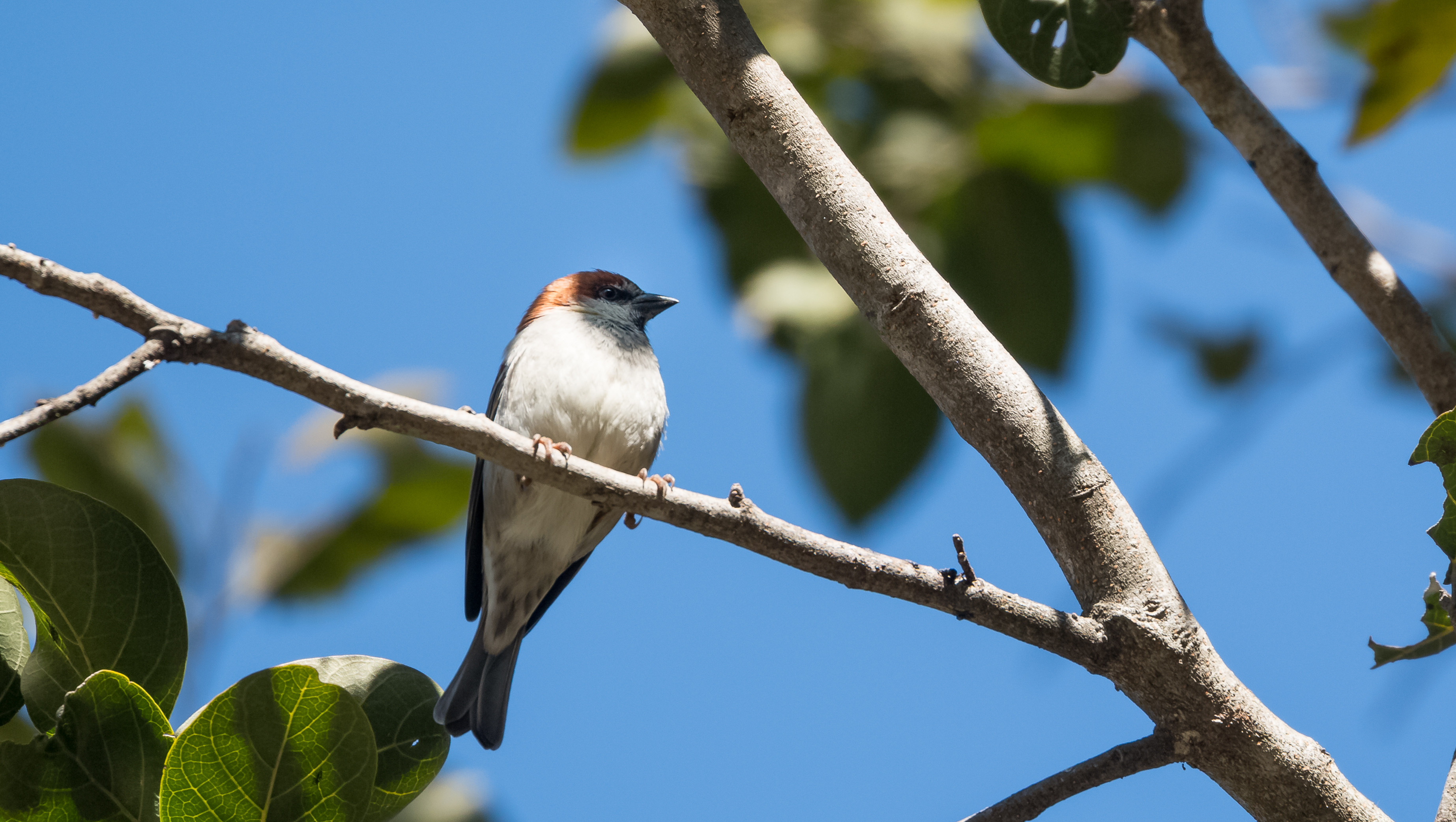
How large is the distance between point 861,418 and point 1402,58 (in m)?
2.17

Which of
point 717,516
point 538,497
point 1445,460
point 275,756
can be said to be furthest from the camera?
point 538,497

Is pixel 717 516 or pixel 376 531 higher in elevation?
pixel 376 531

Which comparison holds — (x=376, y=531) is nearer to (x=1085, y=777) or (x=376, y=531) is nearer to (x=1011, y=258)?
(x=1011, y=258)

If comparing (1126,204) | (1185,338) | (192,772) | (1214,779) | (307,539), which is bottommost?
(192,772)

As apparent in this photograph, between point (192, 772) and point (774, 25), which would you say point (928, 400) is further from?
point (192, 772)

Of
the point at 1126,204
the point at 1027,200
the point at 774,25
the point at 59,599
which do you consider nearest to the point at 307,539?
the point at 59,599

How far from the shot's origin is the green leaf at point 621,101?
4625 mm

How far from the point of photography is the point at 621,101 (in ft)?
15.4

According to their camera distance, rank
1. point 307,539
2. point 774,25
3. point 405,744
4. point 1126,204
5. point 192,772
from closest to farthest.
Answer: point 192,772, point 405,744, point 307,539, point 774,25, point 1126,204

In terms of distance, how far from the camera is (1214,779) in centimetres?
181

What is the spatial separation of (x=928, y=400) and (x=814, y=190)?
2390 millimetres

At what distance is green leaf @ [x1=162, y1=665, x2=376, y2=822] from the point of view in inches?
60.0

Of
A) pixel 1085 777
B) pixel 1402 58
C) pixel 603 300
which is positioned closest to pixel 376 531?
pixel 603 300

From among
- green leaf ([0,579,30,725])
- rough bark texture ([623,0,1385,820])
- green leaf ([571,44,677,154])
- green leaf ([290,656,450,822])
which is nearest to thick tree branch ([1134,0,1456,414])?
rough bark texture ([623,0,1385,820])
